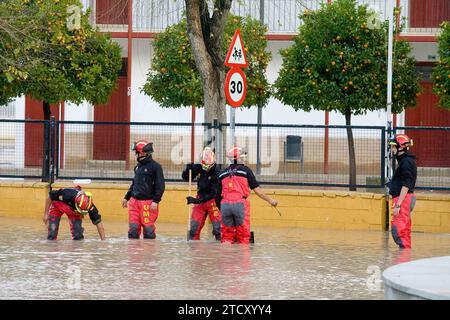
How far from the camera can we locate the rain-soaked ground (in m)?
14.1

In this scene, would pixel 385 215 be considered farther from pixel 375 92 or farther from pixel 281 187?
pixel 375 92

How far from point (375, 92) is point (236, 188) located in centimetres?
1247

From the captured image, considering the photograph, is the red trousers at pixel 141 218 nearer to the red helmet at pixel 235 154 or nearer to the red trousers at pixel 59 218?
the red trousers at pixel 59 218

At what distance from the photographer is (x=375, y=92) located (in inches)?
1214

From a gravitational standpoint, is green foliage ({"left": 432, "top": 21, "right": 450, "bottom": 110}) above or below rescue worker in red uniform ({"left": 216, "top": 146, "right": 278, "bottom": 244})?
above

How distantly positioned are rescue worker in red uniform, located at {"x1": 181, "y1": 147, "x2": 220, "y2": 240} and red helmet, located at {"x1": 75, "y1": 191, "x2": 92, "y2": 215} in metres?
1.65

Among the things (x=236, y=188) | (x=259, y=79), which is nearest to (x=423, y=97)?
(x=259, y=79)

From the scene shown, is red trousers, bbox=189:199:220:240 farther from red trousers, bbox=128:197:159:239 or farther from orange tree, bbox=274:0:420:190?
orange tree, bbox=274:0:420:190

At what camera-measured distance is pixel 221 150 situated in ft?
78.5

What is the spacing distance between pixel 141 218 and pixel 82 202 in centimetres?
116

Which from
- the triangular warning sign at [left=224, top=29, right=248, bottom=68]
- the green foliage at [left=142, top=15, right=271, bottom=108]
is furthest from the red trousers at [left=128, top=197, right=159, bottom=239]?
the green foliage at [left=142, top=15, right=271, bottom=108]

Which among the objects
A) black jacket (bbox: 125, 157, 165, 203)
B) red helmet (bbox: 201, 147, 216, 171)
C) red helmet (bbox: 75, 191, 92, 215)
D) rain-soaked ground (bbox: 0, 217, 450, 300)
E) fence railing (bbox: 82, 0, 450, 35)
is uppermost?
fence railing (bbox: 82, 0, 450, 35)

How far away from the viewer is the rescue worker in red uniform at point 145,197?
20.0m
